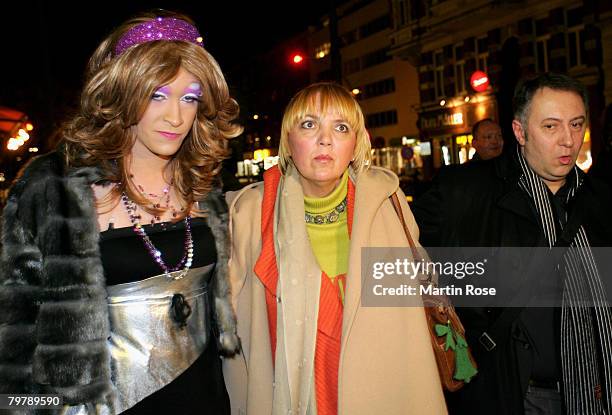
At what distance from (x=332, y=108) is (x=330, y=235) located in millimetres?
670

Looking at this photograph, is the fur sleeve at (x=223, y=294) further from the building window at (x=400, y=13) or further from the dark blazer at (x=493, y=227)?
the building window at (x=400, y=13)

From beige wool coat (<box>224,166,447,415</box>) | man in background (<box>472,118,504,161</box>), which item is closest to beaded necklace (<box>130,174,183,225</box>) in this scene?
beige wool coat (<box>224,166,447,415</box>)

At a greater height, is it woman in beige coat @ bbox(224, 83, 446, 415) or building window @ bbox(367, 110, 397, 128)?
building window @ bbox(367, 110, 397, 128)

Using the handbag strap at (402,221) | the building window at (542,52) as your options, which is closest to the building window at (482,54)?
the building window at (542,52)

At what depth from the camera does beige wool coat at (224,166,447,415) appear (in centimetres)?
266

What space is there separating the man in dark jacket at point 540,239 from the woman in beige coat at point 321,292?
A: 0.42 metres

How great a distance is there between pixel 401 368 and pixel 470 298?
0.69 metres

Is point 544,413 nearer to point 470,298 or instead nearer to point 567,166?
point 470,298

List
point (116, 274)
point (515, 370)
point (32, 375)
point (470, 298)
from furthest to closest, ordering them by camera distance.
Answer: point (470, 298) → point (515, 370) → point (116, 274) → point (32, 375)

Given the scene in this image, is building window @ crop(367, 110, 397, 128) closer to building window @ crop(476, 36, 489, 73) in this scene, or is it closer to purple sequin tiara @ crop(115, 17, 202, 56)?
building window @ crop(476, 36, 489, 73)

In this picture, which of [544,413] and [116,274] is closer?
[116,274]

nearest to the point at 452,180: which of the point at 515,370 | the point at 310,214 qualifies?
the point at 310,214

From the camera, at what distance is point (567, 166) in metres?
3.06

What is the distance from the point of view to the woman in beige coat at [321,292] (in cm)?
268
